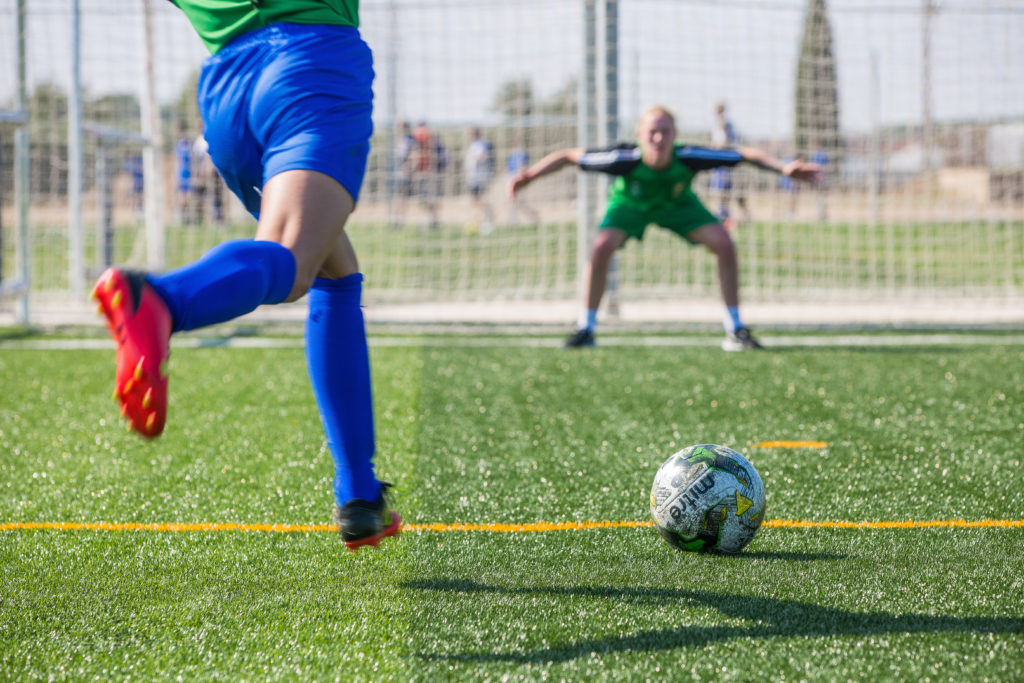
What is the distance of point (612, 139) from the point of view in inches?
316

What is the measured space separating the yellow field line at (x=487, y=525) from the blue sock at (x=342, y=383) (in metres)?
0.54

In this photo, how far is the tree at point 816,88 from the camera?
8945 millimetres

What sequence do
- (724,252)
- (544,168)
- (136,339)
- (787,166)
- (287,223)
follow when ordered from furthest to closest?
(724,252), (544,168), (787,166), (287,223), (136,339)

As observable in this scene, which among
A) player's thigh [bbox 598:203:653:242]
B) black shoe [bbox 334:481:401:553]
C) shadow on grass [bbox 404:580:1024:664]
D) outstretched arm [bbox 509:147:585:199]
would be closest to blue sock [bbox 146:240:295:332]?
black shoe [bbox 334:481:401:553]

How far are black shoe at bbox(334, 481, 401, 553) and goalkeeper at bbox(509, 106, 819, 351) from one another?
12.9 feet

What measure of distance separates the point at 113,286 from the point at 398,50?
26.6 feet

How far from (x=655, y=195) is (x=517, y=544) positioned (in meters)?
4.19

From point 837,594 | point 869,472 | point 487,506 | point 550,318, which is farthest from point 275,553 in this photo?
point 550,318

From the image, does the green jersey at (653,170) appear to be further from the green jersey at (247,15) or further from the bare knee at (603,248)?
the green jersey at (247,15)

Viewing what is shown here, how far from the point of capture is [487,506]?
Result: 117 inches

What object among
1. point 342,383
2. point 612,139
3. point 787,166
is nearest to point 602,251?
point 787,166

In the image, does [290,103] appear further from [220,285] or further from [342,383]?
[342,383]

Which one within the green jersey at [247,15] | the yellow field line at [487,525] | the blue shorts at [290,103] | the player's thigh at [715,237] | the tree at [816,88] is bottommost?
the yellow field line at [487,525]

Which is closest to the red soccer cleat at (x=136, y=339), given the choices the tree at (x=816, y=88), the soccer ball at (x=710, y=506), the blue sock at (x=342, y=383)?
the blue sock at (x=342, y=383)
